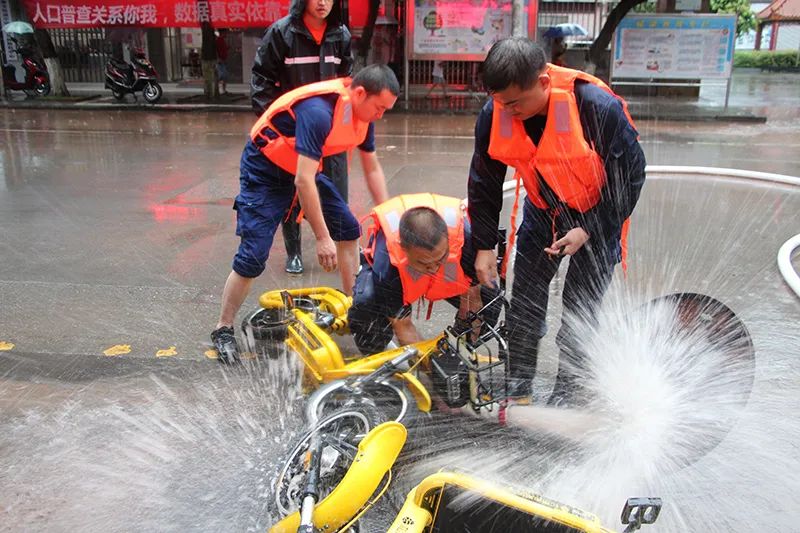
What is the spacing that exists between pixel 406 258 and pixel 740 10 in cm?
3344

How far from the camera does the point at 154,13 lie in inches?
685

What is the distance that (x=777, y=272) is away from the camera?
17.5 ft

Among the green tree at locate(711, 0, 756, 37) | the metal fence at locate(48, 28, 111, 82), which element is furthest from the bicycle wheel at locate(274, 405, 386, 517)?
the green tree at locate(711, 0, 756, 37)

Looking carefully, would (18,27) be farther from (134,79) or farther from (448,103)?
(448,103)

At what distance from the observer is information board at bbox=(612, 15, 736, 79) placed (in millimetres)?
15336

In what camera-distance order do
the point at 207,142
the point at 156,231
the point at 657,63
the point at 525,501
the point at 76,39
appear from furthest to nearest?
the point at 76,39, the point at 657,63, the point at 207,142, the point at 156,231, the point at 525,501

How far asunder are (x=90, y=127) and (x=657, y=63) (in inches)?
456

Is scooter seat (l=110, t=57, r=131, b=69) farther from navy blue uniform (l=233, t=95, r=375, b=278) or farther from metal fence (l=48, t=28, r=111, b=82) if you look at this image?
navy blue uniform (l=233, t=95, r=375, b=278)

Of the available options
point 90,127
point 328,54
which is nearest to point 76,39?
point 90,127

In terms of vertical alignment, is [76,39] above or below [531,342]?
above

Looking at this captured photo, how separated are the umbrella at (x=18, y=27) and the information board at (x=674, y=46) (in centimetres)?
1335

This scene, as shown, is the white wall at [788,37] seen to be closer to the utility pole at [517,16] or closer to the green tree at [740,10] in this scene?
the green tree at [740,10]

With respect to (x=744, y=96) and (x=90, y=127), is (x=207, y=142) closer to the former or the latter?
(x=90, y=127)

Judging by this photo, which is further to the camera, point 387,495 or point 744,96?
point 744,96
